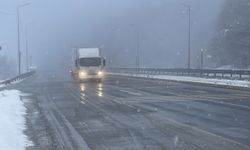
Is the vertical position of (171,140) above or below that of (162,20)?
below

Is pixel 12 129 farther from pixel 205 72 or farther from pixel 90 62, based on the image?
pixel 205 72

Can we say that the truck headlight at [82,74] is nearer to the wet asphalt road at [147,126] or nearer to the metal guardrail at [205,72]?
the metal guardrail at [205,72]

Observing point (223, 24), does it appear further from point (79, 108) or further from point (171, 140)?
point (171, 140)

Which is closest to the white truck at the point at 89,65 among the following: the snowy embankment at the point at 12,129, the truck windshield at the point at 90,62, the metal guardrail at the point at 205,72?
the truck windshield at the point at 90,62

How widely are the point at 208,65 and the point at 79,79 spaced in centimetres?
4992

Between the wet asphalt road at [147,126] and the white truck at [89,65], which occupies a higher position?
the white truck at [89,65]

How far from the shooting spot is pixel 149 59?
128 metres

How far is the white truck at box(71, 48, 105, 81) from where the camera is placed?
4862cm

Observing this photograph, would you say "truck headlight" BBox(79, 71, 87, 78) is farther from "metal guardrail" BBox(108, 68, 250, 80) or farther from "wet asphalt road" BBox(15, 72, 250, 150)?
"wet asphalt road" BBox(15, 72, 250, 150)

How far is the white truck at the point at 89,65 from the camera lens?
48.6m

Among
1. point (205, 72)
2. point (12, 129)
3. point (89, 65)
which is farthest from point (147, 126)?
point (205, 72)

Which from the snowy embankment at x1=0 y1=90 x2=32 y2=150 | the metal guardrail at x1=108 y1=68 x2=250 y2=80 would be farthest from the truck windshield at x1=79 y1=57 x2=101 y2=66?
the snowy embankment at x1=0 y1=90 x2=32 y2=150

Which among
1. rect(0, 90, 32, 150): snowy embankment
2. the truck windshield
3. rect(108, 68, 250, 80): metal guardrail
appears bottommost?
rect(0, 90, 32, 150): snowy embankment

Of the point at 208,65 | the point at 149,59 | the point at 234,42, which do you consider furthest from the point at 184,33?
the point at 234,42
